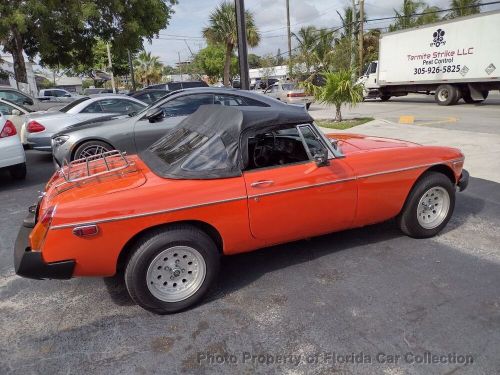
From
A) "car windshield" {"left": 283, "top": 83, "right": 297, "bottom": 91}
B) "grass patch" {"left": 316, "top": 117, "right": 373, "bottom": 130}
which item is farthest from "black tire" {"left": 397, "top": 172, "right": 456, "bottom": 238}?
"car windshield" {"left": 283, "top": 83, "right": 297, "bottom": 91}

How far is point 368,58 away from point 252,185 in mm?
35187

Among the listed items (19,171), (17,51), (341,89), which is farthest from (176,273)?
(17,51)

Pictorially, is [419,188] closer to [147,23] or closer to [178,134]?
[178,134]

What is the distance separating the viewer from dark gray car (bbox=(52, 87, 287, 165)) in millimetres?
6816

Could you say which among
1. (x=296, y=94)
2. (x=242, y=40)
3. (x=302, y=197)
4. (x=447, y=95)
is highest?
(x=242, y=40)

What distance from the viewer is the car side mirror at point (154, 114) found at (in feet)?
22.8

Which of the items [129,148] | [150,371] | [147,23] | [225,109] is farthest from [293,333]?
[147,23]

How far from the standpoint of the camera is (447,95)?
62.5ft

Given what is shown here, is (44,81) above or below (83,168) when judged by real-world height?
above

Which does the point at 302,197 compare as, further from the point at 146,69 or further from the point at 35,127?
the point at 146,69

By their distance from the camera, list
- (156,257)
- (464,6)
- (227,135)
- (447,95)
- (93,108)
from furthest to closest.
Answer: (464,6) < (447,95) < (93,108) < (227,135) < (156,257)

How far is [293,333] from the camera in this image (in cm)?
280

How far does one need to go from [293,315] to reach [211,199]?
1044 mm

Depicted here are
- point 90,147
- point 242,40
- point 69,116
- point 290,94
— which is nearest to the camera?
point 90,147
